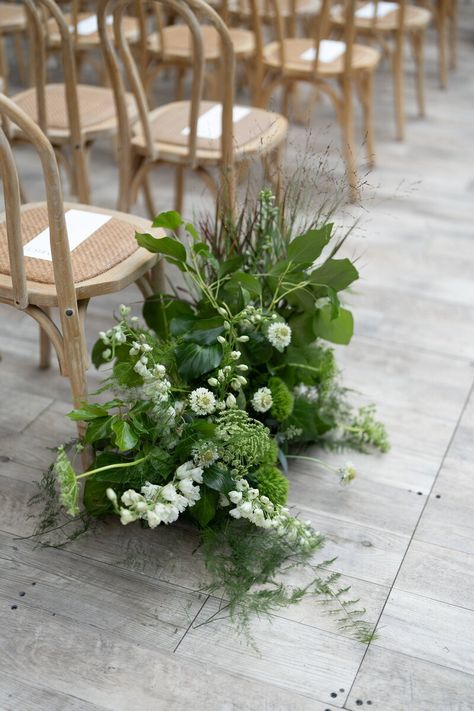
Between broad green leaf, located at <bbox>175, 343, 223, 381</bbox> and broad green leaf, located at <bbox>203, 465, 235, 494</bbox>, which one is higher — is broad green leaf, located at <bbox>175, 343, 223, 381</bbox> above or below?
above

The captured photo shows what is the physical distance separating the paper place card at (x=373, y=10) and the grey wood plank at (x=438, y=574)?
2.74 metres

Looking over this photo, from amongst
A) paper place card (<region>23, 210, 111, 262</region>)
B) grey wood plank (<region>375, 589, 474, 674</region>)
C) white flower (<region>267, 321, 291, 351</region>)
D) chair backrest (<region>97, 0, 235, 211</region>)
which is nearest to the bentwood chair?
chair backrest (<region>97, 0, 235, 211</region>)

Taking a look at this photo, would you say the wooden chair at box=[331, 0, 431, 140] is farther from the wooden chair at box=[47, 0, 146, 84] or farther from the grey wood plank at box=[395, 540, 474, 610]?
the grey wood plank at box=[395, 540, 474, 610]

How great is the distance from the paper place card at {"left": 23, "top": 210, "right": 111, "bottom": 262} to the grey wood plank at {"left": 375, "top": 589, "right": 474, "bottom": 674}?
0.97 metres

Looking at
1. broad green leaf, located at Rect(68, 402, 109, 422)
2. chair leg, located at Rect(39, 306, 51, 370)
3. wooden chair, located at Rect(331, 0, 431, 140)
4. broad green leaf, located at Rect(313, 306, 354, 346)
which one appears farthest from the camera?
wooden chair, located at Rect(331, 0, 431, 140)

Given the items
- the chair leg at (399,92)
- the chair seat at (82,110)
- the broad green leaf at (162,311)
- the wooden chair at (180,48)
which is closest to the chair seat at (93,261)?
the broad green leaf at (162,311)

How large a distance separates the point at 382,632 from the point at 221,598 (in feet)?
1.00

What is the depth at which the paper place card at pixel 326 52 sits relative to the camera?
136 inches

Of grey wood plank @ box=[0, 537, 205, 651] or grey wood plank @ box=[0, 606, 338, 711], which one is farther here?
grey wood plank @ box=[0, 537, 205, 651]

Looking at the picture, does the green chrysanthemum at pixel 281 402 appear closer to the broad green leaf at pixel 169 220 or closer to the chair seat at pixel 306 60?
the broad green leaf at pixel 169 220

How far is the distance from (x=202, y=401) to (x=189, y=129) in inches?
41.1

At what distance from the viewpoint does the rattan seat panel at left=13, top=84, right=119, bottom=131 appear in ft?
9.11

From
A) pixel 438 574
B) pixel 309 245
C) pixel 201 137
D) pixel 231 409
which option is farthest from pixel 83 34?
pixel 438 574

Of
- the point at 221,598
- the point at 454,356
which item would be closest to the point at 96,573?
the point at 221,598
